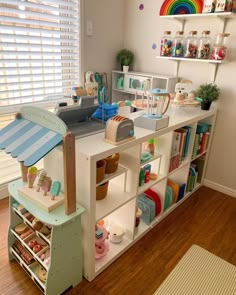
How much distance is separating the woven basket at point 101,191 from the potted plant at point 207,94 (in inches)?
47.1

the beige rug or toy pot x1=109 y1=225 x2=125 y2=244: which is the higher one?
toy pot x1=109 y1=225 x2=125 y2=244

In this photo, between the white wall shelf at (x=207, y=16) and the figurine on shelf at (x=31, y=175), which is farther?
the white wall shelf at (x=207, y=16)

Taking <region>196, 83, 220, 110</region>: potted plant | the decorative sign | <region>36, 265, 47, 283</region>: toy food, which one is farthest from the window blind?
<region>36, 265, 47, 283</region>: toy food

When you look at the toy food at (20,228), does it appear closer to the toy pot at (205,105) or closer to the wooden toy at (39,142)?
the wooden toy at (39,142)

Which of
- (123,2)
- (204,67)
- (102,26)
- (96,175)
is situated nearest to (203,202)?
(204,67)

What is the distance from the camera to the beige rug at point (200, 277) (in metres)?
1.39

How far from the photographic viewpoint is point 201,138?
2193mm

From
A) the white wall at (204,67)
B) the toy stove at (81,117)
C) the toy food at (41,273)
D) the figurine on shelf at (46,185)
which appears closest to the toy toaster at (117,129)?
the toy stove at (81,117)

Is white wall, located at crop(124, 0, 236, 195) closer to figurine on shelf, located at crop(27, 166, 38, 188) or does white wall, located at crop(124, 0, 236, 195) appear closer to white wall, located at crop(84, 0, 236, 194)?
white wall, located at crop(84, 0, 236, 194)

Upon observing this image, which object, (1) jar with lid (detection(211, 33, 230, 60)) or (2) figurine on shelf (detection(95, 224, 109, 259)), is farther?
(1) jar with lid (detection(211, 33, 230, 60))

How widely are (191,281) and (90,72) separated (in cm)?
197

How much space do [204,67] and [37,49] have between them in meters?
1.49

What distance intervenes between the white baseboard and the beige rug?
0.89 metres

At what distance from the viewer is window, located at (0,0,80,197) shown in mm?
1888
